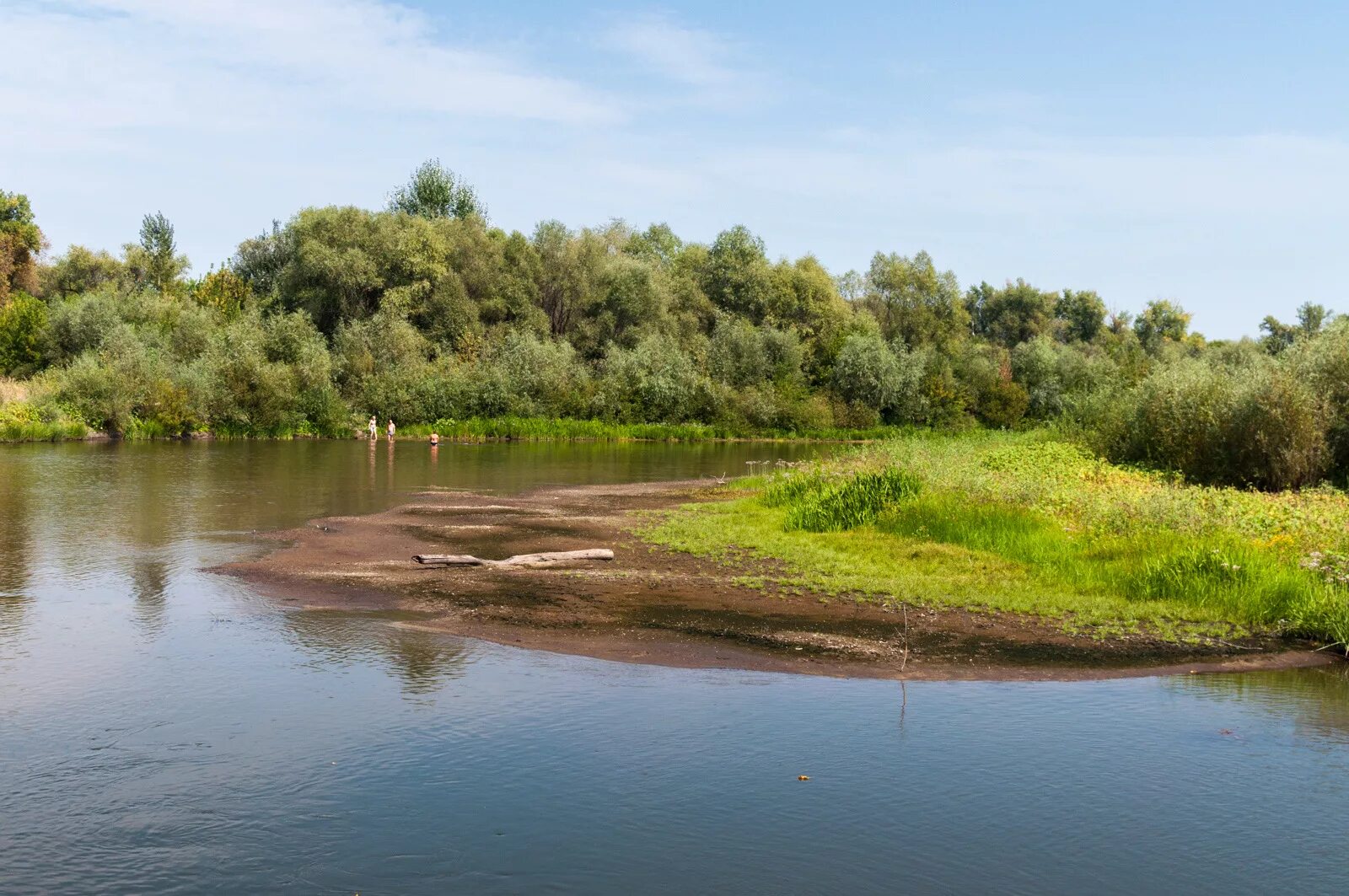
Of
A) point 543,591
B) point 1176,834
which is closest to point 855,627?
point 543,591

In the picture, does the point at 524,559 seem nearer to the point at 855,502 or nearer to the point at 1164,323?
the point at 855,502

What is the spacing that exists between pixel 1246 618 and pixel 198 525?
2207 cm

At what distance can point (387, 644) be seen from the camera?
48.1 feet

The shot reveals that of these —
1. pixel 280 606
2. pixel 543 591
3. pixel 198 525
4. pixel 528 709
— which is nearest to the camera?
pixel 528 709

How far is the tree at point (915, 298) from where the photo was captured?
103312mm

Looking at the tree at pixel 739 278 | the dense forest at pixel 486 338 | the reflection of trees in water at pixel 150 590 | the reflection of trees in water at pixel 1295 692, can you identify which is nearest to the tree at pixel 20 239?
the dense forest at pixel 486 338

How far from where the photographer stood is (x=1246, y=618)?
16188mm

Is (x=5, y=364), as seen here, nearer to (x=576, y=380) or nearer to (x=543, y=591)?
(x=576, y=380)

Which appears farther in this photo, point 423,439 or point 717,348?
point 717,348

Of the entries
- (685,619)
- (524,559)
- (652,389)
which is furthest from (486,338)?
(685,619)

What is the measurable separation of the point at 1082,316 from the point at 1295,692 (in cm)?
12185

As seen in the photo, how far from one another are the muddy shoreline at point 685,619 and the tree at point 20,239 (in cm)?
9103

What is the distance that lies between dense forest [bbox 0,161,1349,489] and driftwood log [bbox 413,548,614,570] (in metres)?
29.6

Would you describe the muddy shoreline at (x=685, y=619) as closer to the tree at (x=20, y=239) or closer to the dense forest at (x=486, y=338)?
the dense forest at (x=486, y=338)
